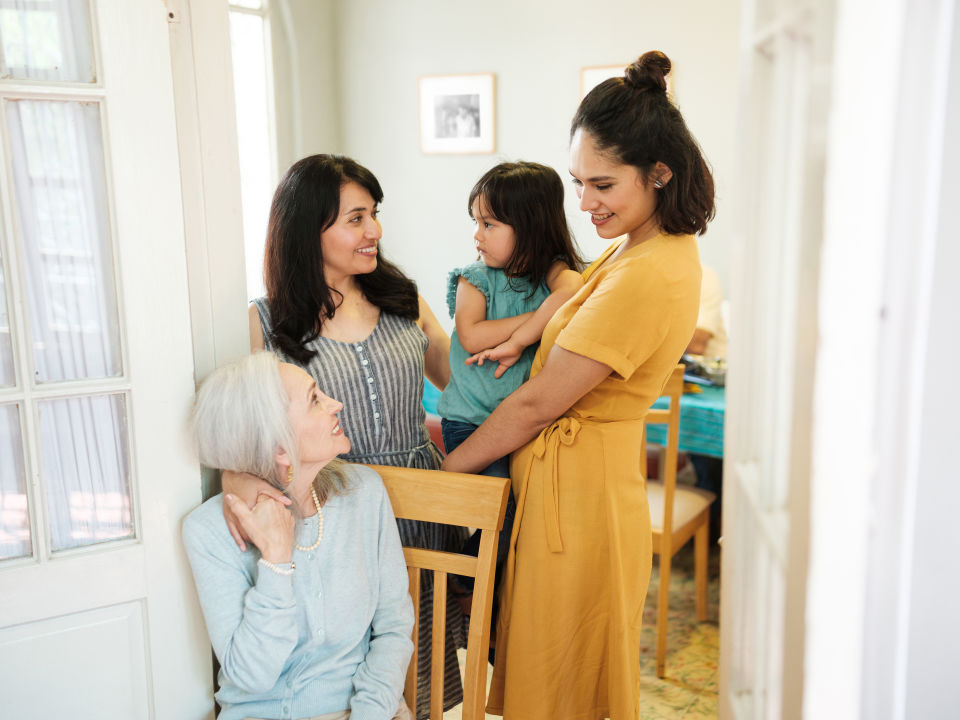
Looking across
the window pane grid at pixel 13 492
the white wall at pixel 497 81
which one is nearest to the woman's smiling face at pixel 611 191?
the window pane grid at pixel 13 492

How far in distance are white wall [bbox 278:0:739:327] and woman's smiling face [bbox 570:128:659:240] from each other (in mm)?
2838

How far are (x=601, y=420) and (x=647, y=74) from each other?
2.22 ft

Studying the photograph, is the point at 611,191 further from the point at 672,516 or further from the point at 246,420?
the point at 672,516

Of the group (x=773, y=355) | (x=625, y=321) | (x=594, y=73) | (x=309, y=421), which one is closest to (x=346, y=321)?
(x=309, y=421)

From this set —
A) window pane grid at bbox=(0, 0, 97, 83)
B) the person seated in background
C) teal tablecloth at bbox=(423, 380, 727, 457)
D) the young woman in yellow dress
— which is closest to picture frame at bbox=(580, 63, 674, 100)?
the person seated in background

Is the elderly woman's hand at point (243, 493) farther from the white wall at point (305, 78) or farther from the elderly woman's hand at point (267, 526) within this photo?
the white wall at point (305, 78)

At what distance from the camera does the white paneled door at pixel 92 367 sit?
129 cm

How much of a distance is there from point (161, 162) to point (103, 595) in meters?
0.78

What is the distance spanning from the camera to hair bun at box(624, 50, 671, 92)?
1.48 m

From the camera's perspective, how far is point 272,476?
144 centimetres

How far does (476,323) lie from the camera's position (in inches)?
74.0

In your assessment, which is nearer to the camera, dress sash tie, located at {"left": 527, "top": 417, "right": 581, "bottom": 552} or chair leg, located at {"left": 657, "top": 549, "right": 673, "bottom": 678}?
dress sash tie, located at {"left": 527, "top": 417, "right": 581, "bottom": 552}

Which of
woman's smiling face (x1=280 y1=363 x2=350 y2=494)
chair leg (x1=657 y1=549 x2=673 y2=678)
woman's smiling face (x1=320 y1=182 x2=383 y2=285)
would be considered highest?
woman's smiling face (x1=320 y1=182 x2=383 y2=285)

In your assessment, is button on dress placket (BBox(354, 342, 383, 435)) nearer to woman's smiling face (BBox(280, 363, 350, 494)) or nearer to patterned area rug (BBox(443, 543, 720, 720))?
woman's smiling face (BBox(280, 363, 350, 494))
